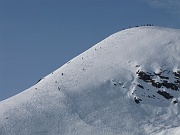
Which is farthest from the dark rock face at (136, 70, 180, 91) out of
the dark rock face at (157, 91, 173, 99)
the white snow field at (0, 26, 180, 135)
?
the dark rock face at (157, 91, 173, 99)

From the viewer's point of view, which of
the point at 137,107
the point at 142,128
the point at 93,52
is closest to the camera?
the point at 142,128

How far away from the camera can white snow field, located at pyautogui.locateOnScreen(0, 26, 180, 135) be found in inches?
2125

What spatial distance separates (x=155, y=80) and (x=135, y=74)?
10.8ft

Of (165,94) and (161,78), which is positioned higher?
(161,78)

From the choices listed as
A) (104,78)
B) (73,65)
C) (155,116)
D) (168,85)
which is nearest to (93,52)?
(73,65)

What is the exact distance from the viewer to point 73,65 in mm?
73125

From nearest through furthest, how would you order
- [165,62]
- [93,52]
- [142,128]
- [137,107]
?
1. [142,128]
2. [137,107]
3. [165,62]
4. [93,52]

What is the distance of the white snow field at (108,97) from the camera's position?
53969 millimetres

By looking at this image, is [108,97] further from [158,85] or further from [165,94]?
[165,94]

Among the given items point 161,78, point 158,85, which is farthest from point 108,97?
point 161,78

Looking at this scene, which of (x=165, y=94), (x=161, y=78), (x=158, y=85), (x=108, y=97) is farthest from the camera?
(x=161, y=78)

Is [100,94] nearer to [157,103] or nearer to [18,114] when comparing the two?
[157,103]

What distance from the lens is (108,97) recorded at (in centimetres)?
6162

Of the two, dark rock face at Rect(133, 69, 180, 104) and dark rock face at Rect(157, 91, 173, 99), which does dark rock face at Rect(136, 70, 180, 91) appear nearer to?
dark rock face at Rect(133, 69, 180, 104)
